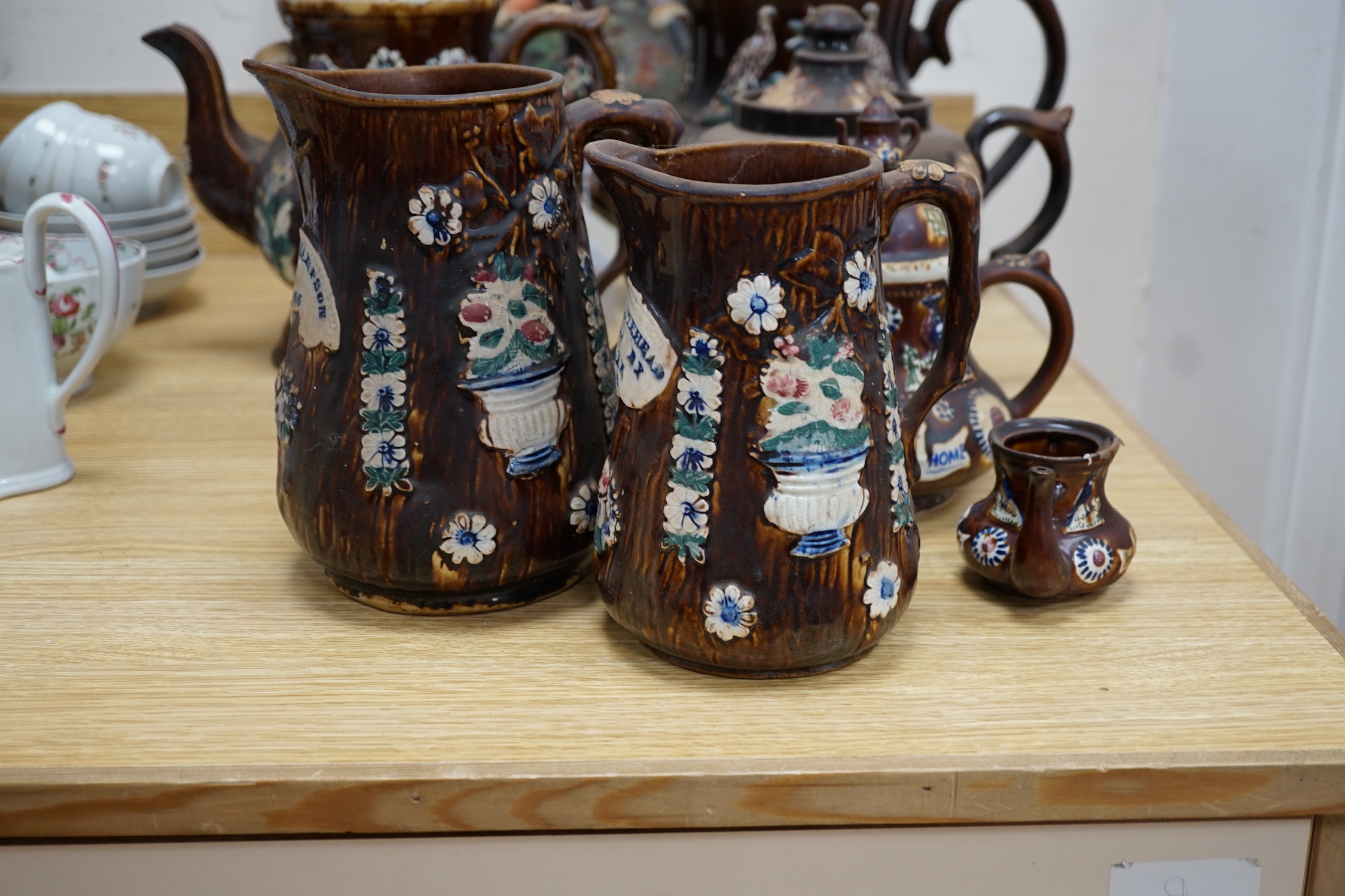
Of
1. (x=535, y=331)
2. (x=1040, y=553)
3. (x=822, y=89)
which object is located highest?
(x=822, y=89)

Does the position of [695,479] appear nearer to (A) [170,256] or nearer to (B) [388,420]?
(B) [388,420]

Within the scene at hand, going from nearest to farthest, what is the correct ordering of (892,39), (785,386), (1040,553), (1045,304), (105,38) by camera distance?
(785,386), (1040,553), (1045,304), (892,39), (105,38)

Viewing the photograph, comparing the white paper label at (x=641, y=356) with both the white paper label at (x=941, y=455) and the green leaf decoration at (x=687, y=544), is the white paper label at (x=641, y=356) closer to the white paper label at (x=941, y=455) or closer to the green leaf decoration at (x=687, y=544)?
the green leaf decoration at (x=687, y=544)

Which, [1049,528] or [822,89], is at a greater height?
[822,89]

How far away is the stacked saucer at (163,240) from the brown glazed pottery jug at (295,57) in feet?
0.43

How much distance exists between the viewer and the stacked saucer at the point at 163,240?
1.02 metres

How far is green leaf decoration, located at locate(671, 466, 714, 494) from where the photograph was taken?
20.6 inches

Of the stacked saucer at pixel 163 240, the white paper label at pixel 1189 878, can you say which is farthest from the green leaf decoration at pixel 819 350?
the stacked saucer at pixel 163 240

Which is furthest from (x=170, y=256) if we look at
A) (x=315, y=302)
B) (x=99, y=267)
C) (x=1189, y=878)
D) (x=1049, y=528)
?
(x=1189, y=878)

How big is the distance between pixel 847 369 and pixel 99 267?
0.49 metres

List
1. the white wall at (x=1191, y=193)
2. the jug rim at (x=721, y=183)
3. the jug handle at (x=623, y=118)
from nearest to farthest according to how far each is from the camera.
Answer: the jug rim at (x=721, y=183) < the jug handle at (x=623, y=118) < the white wall at (x=1191, y=193)

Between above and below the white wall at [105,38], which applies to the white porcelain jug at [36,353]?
below

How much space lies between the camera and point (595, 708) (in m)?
0.55

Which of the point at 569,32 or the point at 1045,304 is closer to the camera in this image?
the point at 1045,304
